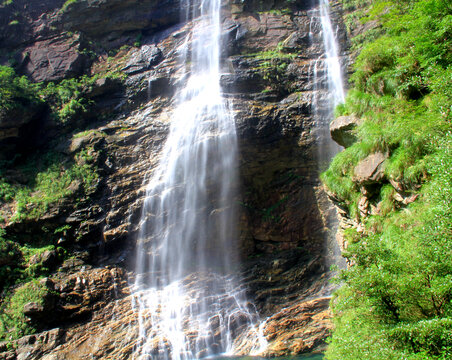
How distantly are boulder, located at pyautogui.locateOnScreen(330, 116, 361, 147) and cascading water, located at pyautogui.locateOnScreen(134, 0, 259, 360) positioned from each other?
284 inches

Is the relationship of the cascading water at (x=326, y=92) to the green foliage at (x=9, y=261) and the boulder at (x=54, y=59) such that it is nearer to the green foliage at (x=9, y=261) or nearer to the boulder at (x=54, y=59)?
the green foliage at (x=9, y=261)

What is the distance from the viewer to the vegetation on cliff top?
4508 millimetres

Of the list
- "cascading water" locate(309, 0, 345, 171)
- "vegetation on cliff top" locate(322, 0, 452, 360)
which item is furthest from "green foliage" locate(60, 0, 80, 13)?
"vegetation on cliff top" locate(322, 0, 452, 360)

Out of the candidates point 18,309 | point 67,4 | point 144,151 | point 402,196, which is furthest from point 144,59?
point 402,196

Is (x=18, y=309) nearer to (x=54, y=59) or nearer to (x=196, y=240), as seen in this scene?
(x=196, y=240)

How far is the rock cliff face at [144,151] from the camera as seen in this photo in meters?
13.8

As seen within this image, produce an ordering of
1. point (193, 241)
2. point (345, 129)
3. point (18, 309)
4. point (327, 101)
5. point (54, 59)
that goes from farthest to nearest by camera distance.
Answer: point (54, 59)
point (327, 101)
point (193, 241)
point (18, 309)
point (345, 129)

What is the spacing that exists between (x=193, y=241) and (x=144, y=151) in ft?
18.1

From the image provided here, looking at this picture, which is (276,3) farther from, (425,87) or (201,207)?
(425,87)

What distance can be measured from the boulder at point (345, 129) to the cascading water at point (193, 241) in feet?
23.7

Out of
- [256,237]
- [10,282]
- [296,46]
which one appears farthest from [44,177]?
[296,46]

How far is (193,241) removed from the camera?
55.3 feet

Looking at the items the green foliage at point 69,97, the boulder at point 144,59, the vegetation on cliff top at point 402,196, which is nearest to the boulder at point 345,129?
the vegetation on cliff top at point 402,196

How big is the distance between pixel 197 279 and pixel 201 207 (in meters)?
3.46
